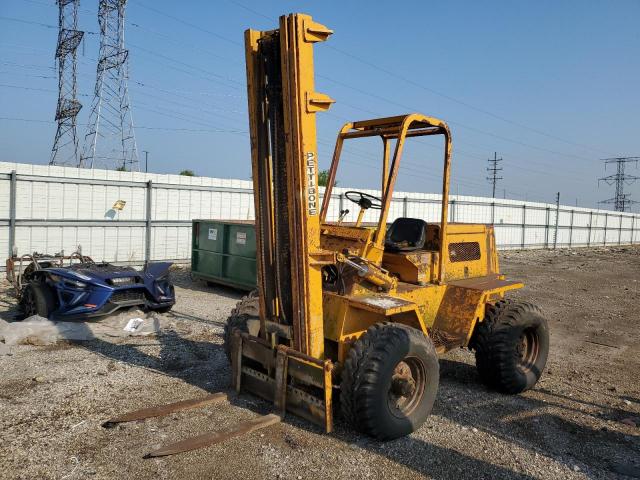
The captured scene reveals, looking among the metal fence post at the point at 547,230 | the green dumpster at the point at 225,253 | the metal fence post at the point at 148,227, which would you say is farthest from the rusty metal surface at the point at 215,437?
the metal fence post at the point at 547,230

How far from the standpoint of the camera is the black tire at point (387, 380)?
4176 mm

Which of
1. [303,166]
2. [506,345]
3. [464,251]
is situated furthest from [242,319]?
[506,345]

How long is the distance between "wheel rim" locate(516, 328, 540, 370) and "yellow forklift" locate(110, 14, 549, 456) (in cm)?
36

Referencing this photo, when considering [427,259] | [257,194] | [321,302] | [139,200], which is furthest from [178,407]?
[139,200]

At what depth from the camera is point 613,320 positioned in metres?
10.4

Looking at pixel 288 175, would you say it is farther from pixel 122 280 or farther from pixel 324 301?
pixel 122 280

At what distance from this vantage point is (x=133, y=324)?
7645 mm

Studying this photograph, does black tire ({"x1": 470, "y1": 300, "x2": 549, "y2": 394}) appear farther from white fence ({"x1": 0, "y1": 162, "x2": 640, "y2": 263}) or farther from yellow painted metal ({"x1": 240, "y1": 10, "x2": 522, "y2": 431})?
white fence ({"x1": 0, "y1": 162, "x2": 640, "y2": 263})

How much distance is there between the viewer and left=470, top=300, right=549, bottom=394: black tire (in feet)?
18.4

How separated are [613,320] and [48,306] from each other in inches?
384

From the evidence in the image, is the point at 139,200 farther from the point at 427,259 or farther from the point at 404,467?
the point at 404,467

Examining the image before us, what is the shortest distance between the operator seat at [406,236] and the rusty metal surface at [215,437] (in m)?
2.09

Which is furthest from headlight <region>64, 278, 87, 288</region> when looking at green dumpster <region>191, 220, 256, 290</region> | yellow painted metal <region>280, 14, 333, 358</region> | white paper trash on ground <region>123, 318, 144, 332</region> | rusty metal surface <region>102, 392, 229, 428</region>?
yellow painted metal <region>280, 14, 333, 358</region>

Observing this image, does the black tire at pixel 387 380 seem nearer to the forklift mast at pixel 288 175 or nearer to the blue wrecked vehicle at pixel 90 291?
the forklift mast at pixel 288 175
